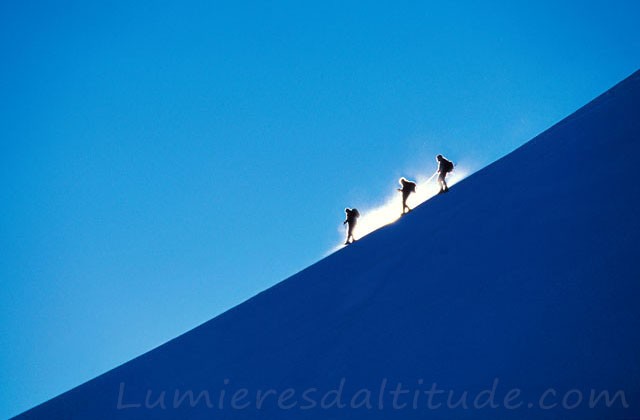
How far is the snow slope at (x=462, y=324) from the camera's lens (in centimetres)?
224

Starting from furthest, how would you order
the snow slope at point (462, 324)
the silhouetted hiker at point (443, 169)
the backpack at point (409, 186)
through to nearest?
the backpack at point (409, 186) → the silhouetted hiker at point (443, 169) → the snow slope at point (462, 324)

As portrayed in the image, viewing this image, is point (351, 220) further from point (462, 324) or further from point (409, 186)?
point (462, 324)

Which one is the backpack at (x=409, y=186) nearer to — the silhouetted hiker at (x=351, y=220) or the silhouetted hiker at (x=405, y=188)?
the silhouetted hiker at (x=405, y=188)

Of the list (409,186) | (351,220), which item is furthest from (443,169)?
(351,220)

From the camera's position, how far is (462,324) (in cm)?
301

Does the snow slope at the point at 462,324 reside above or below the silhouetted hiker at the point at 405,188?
below

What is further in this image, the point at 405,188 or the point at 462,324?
the point at 405,188

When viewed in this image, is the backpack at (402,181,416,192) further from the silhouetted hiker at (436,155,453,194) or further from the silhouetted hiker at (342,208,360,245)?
the silhouetted hiker at (342,208,360,245)

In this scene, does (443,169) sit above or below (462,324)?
above

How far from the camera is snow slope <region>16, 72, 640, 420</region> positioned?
2236mm

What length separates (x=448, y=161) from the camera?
881 centimetres

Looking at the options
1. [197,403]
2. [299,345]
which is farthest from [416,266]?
[197,403]

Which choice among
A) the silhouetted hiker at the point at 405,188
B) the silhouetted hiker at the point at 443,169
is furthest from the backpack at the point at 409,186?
the silhouetted hiker at the point at 443,169

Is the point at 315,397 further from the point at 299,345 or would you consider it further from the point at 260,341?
the point at 260,341
